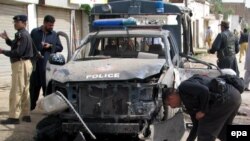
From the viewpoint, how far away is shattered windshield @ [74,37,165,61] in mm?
7688

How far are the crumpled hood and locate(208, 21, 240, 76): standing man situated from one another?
14.5 ft

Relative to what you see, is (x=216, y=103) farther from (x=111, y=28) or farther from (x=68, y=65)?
(x=111, y=28)

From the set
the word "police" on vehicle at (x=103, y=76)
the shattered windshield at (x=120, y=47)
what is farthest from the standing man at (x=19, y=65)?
the word "police" on vehicle at (x=103, y=76)

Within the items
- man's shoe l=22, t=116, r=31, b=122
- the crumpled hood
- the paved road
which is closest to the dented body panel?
the crumpled hood

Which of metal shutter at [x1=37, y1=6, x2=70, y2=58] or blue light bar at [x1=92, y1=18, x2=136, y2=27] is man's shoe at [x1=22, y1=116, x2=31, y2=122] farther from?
metal shutter at [x1=37, y1=6, x2=70, y2=58]

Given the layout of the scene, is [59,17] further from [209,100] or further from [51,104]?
[209,100]

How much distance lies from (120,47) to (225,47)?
13.5 feet

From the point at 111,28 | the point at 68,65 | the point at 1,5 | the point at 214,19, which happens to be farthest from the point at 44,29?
the point at 214,19

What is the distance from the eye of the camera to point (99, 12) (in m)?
10.2

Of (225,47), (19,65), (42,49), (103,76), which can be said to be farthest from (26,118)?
(225,47)

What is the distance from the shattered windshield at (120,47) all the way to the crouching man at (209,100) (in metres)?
2.24

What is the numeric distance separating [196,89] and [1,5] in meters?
10.2

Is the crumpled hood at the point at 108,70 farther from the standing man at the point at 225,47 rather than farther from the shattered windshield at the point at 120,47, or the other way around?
the standing man at the point at 225,47

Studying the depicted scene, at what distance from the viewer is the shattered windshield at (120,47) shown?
7.69 m
